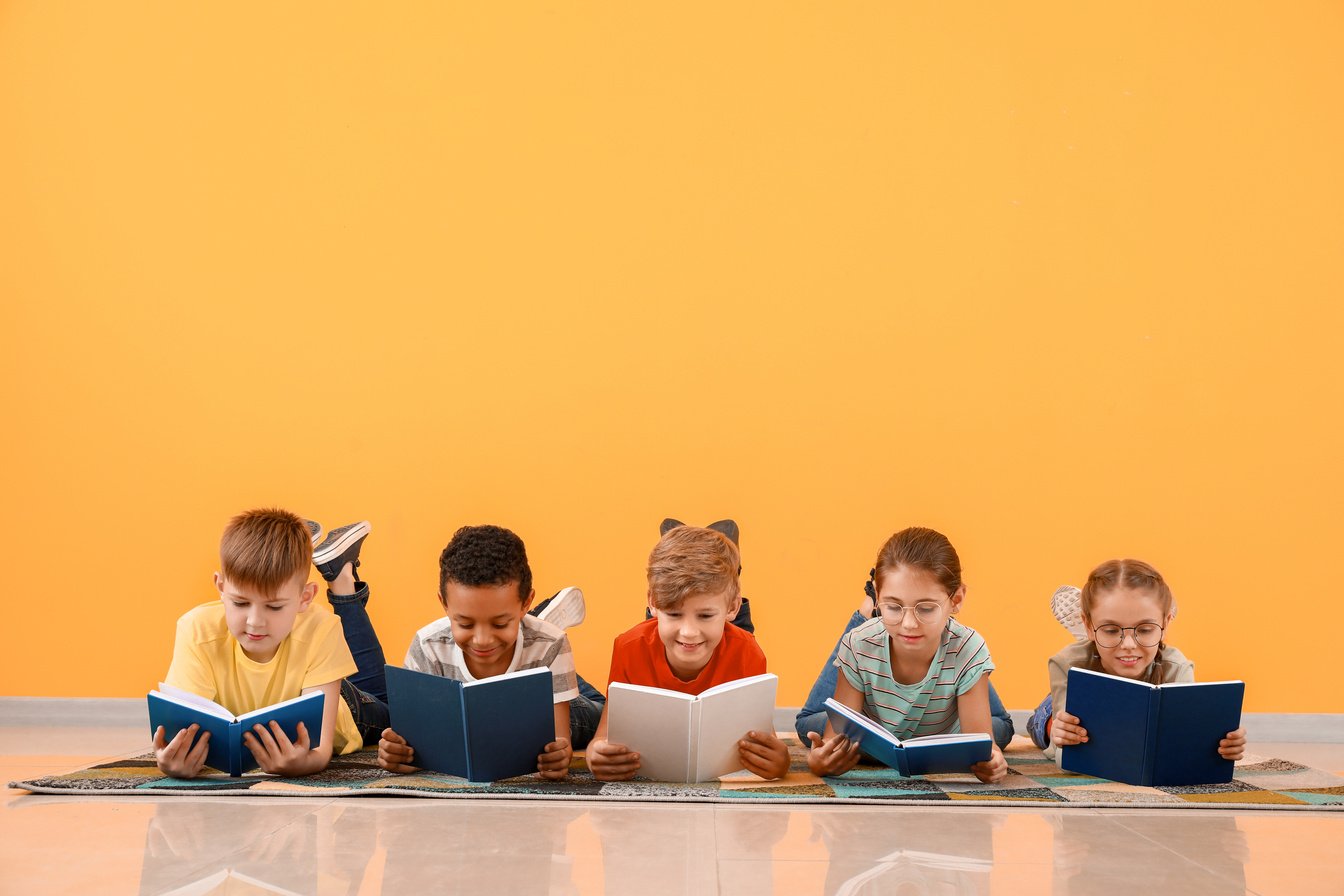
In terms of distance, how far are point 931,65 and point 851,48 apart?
0.96 feet

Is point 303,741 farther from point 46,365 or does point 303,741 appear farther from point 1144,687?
point 46,365

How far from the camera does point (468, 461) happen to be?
4.09m

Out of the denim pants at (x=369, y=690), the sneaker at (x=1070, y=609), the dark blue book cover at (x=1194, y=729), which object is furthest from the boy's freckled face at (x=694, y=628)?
the sneaker at (x=1070, y=609)

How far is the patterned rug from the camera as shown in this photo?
2344 mm

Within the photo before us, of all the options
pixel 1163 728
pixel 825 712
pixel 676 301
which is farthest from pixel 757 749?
pixel 676 301

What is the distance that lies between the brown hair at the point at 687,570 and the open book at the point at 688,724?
1.02 feet

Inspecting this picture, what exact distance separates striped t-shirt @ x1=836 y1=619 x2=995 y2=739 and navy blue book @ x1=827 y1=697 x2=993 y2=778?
0.86 feet

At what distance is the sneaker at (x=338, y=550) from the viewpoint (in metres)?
3.40

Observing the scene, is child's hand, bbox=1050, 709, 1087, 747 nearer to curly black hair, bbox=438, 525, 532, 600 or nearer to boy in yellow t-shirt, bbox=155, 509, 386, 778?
curly black hair, bbox=438, 525, 532, 600

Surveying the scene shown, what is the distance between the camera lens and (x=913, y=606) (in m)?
2.82

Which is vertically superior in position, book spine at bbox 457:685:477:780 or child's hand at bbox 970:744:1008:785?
book spine at bbox 457:685:477:780

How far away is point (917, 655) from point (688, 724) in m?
0.75

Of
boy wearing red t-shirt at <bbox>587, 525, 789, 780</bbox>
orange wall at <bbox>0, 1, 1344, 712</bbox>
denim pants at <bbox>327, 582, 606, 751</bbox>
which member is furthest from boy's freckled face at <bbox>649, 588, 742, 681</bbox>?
orange wall at <bbox>0, 1, 1344, 712</bbox>

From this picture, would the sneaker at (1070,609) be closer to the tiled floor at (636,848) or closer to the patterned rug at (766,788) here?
the patterned rug at (766,788)
